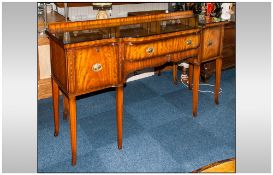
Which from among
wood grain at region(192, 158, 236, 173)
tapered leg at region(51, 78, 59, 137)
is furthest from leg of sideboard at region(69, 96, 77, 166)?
wood grain at region(192, 158, 236, 173)

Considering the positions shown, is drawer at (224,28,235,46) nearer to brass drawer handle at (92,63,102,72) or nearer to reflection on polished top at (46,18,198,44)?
reflection on polished top at (46,18,198,44)

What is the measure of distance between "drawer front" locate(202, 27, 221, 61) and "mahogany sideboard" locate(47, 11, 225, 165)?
0.03 m

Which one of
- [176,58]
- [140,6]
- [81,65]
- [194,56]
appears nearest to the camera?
[81,65]

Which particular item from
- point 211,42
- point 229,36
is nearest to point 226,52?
point 229,36

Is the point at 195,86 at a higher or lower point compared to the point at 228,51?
lower

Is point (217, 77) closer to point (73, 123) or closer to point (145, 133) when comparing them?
point (145, 133)

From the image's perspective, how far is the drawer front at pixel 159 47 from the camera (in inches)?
93.1

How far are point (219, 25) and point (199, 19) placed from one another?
0.21 meters

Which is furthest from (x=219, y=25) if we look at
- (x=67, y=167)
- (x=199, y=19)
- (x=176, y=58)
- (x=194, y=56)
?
(x=67, y=167)

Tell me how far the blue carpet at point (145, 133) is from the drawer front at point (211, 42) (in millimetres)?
659

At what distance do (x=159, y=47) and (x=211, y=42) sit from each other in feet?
2.50

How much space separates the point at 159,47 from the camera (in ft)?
8.22

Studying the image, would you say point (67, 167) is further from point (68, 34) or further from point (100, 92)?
point (100, 92)

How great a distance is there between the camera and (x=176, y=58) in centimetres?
270
